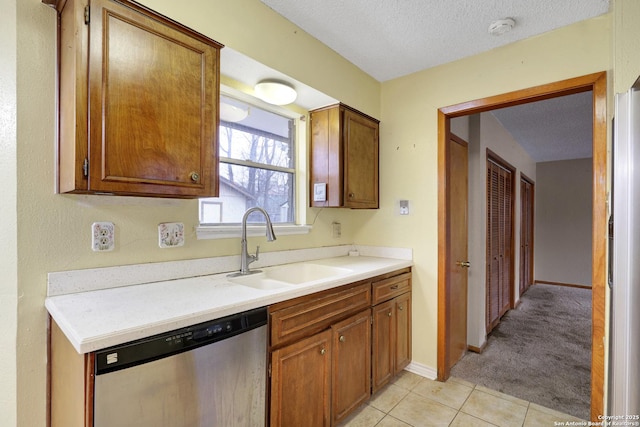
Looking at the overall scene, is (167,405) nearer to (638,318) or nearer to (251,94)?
(638,318)

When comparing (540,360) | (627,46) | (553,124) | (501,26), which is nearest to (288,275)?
(627,46)

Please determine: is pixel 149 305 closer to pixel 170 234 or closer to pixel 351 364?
pixel 170 234

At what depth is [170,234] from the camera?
5.29 ft

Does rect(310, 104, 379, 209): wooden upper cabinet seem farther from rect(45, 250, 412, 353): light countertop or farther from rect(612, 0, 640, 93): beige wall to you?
rect(612, 0, 640, 93): beige wall

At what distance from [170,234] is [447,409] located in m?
2.08

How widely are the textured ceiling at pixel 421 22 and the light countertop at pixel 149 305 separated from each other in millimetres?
1625

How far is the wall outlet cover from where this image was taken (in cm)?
158

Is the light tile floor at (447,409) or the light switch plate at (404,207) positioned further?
the light switch plate at (404,207)

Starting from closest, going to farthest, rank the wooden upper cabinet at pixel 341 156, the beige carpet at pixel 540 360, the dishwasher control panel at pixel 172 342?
the dishwasher control panel at pixel 172 342 < the beige carpet at pixel 540 360 < the wooden upper cabinet at pixel 341 156

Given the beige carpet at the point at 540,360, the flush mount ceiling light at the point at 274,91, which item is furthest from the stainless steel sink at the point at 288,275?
the beige carpet at the point at 540,360

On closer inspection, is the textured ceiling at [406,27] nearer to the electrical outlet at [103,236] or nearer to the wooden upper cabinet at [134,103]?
the wooden upper cabinet at [134,103]

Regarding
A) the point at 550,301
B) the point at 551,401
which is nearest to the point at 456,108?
the point at 551,401

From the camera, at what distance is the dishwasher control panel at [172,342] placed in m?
0.92

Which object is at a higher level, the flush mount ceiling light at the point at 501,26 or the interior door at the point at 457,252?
the flush mount ceiling light at the point at 501,26
